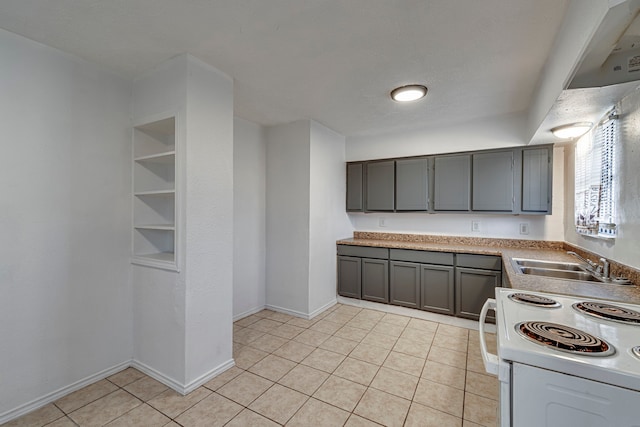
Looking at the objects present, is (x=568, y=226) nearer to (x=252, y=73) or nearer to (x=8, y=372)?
(x=252, y=73)

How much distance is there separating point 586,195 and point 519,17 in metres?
1.71

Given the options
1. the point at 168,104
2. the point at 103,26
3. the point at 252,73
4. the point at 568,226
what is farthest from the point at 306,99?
the point at 568,226

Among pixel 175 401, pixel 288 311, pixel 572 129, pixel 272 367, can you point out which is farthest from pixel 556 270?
pixel 175 401

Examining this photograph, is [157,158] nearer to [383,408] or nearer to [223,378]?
[223,378]

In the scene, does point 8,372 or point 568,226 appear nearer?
point 8,372

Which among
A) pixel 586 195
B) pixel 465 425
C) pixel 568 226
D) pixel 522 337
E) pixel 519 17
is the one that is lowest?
pixel 465 425

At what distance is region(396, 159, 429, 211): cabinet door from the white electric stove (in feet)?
8.19

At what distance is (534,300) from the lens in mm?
1387

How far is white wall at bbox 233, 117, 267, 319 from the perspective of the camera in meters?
3.24

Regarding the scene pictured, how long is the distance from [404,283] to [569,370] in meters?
2.60

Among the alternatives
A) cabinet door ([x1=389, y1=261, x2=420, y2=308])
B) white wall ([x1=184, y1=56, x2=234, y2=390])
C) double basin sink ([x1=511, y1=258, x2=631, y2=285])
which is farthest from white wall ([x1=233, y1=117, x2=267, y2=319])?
double basin sink ([x1=511, y1=258, x2=631, y2=285])

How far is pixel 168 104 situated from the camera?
6.86ft

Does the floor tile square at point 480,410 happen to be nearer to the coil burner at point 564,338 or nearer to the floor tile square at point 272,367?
the coil burner at point 564,338

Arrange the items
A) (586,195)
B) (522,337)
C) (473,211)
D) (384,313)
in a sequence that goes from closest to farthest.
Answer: (522,337) < (586,195) < (473,211) < (384,313)
